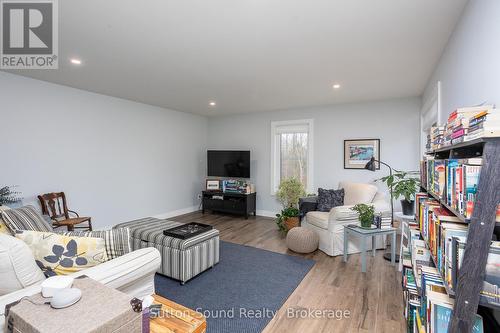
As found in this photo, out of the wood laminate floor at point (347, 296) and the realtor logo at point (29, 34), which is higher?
the realtor logo at point (29, 34)

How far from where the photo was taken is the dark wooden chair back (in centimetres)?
341

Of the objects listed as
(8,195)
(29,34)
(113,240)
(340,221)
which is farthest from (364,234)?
(8,195)

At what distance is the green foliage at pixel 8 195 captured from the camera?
9.47ft

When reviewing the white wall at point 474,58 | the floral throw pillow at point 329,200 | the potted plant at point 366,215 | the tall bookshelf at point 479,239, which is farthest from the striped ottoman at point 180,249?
the white wall at point 474,58

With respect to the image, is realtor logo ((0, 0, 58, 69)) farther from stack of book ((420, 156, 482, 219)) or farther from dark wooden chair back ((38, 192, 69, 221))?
stack of book ((420, 156, 482, 219))

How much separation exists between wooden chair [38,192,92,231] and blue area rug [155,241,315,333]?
5.40 feet

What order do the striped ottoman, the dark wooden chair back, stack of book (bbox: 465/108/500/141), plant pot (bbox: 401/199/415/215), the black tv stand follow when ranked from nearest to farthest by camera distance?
stack of book (bbox: 465/108/500/141), the striped ottoman, plant pot (bbox: 401/199/415/215), the dark wooden chair back, the black tv stand

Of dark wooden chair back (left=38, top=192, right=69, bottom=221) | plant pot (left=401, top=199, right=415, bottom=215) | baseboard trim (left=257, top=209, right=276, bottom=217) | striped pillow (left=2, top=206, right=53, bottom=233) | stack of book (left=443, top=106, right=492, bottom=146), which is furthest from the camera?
baseboard trim (left=257, top=209, right=276, bottom=217)

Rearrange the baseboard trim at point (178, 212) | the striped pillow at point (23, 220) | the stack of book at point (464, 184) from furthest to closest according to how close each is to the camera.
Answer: the baseboard trim at point (178, 212), the striped pillow at point (23, 220), the stack of book at point (464, 184)

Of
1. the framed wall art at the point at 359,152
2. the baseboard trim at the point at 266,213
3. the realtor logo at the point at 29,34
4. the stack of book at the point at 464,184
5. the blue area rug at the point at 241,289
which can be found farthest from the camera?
the baseboard trim at the point at 266,213

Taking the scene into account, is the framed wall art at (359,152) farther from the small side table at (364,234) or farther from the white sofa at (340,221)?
the small side table at (364,234)

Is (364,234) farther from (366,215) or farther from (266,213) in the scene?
(266,213)

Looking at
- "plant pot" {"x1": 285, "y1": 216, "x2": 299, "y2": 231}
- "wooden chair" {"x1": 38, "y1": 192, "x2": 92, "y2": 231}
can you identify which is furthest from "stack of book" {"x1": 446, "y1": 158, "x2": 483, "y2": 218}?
"wooden chair" {"x1": 38, "y1": 192, "x2": 92, "y2": 231}

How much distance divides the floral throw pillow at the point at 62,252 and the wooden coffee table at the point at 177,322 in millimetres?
532
